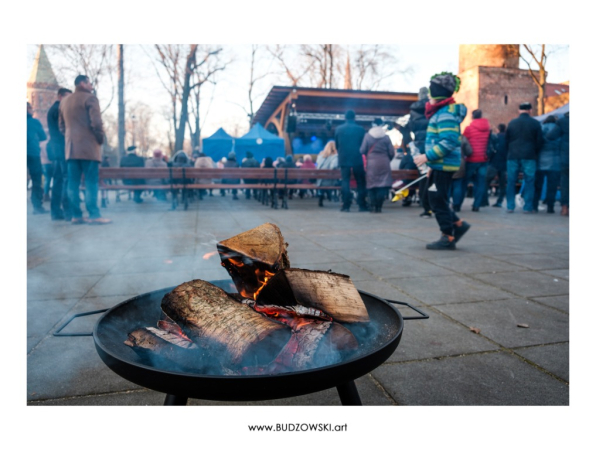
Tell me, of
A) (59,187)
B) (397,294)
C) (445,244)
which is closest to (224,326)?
(397,294)

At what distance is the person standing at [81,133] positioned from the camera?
5.96m

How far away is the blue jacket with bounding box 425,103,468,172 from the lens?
406 cm

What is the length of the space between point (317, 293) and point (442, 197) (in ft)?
11.0

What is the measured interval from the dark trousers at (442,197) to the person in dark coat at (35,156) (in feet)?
20.6

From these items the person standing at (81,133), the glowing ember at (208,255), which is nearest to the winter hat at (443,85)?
the glowing ember at (208,255)

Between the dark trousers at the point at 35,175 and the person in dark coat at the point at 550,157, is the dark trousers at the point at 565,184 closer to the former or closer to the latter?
the person in dark coat at the point at 550,157

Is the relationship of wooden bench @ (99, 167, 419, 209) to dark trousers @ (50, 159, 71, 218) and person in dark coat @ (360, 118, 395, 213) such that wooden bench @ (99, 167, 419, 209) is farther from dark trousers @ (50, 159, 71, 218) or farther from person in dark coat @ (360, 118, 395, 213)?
dark trousers @ (50, 159, 71, 218)

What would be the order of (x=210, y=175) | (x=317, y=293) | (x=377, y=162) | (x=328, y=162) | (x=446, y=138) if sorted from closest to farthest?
1. (x=317, y=293)
2. (x=446, y=138)
3. (x=377, y=162)
4. (x=210, y=175)
5. (x=328, y=162)

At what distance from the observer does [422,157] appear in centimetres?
447

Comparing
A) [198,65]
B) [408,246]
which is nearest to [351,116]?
[408,246]

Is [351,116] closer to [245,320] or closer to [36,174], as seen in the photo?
[36,174]

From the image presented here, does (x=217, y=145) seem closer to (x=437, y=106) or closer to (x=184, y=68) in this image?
(x=184, y=68)

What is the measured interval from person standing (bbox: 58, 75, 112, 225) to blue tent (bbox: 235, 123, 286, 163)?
11.5 m
